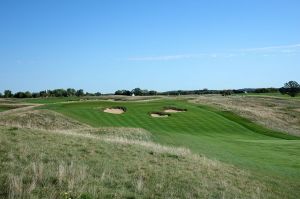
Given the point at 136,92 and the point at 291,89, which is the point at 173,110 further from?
the point at 136,92

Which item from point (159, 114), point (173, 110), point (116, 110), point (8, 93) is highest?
point (8, 93)

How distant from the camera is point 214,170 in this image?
1653cm

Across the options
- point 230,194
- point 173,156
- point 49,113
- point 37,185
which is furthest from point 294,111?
point 37,185

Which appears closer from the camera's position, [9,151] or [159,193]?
[159,193]

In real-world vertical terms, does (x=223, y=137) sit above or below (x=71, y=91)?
below

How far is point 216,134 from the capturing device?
42.5 m

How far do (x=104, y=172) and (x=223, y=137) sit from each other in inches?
1105

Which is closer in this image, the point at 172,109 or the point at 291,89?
the point at 172,109

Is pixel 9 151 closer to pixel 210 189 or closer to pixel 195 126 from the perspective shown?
pixel 210 189

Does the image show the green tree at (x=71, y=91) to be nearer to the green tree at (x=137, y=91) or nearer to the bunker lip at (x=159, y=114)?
the green tree at (x=137, y=91)

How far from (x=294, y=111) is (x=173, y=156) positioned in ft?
169

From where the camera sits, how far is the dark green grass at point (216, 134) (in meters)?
23.2

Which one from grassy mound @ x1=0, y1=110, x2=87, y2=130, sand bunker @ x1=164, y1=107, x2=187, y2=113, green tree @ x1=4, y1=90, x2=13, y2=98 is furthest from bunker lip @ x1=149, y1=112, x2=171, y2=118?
green tree @ x1=4, y1=90, x2=13, y2=98

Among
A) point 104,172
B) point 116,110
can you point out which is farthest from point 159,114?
point 104,172
